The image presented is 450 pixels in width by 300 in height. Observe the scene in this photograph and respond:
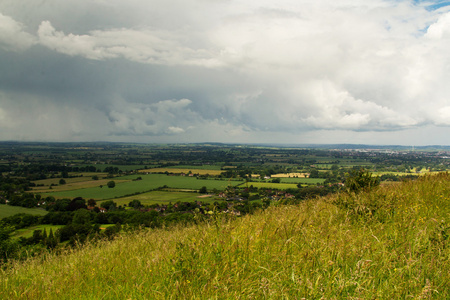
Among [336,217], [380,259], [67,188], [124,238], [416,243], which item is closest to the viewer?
[380,259]

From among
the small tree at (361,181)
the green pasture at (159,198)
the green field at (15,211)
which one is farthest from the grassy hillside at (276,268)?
the green field at (15,211)

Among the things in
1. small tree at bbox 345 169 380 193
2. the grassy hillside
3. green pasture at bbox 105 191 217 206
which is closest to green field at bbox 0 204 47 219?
green pasture at bbox 105 191 217 206

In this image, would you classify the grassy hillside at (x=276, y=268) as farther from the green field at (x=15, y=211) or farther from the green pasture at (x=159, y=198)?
the green field at (x=15, y=211)

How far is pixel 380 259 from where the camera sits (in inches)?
131

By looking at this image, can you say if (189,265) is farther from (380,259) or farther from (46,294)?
(380,259)

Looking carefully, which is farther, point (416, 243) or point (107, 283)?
point (107, 283)

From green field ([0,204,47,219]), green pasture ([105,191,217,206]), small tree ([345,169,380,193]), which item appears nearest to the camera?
small tree ([345,169,380,193])

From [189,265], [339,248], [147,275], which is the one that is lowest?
[147,275]

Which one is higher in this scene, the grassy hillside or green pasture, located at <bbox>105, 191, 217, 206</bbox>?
the grassy hillside

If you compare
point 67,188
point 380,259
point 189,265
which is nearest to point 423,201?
point 380,259

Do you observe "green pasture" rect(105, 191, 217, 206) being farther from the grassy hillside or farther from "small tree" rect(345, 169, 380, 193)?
the grassy hillside

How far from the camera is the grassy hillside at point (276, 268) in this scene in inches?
105

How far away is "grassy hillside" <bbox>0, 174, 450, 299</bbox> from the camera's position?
2672mm

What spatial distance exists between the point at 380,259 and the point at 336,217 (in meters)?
2.18
